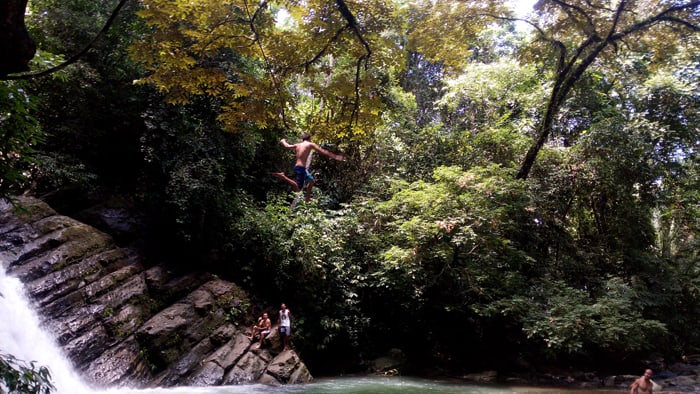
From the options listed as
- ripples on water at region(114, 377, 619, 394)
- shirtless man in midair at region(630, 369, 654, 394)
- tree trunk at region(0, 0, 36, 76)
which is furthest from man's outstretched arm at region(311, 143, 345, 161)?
shirtless man in midair at region(630, 369, 654, 394)

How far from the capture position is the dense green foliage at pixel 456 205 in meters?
11.3

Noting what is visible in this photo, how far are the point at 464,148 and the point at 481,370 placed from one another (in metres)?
7.35

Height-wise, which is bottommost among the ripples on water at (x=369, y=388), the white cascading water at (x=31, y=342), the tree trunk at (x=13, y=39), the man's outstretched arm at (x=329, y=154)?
the ripples on water at (x=369, y=388)

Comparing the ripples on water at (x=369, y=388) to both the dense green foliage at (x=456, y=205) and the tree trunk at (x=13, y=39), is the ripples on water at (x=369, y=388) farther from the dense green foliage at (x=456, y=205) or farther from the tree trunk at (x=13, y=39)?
the tree trunk at (x=13, y=39)

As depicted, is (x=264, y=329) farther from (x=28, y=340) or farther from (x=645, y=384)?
(x=645, y=384)

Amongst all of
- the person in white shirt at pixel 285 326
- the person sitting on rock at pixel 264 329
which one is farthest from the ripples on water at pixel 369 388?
the person sitting on rock at pixel 264 329

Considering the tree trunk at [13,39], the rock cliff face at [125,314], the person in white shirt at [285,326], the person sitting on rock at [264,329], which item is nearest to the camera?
the tree trunk at [13,39]

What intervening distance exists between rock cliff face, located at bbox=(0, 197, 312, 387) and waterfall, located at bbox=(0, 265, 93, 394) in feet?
0.60

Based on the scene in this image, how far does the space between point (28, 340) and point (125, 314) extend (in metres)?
1.91

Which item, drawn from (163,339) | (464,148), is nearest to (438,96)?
(464,148)

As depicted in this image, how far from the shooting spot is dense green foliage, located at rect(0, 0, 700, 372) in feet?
36.9

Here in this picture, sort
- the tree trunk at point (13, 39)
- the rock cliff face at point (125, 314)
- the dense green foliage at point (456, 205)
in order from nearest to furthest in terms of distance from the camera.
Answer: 1. the tree trunk at point (13, 39)
2. the rock cliff face at point (125, 314)
3. the dense green foliage at point (456, 205)

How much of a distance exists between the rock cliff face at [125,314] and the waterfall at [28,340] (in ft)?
0.60

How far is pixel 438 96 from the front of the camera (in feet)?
71.4
